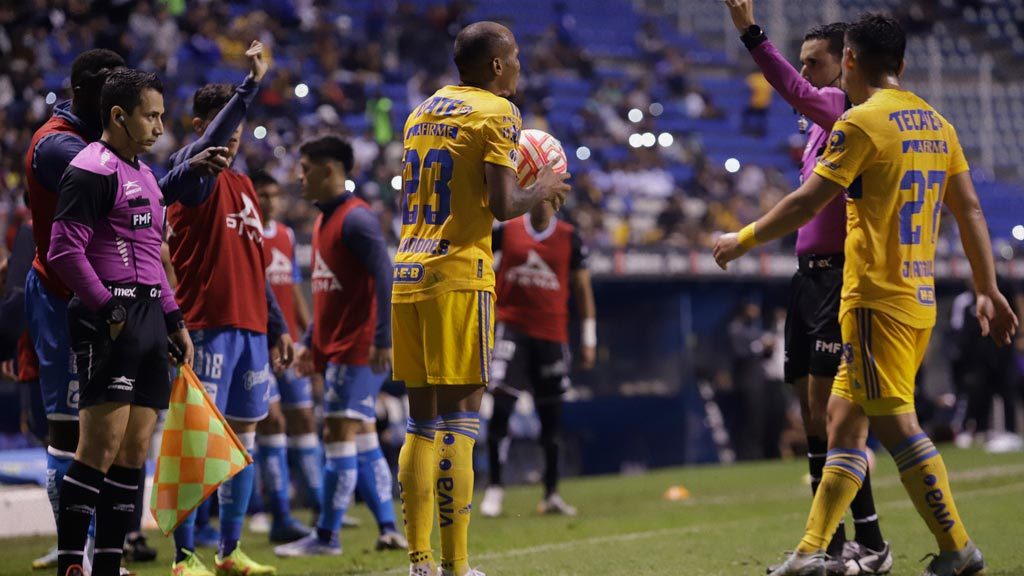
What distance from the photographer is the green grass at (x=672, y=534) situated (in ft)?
20.4

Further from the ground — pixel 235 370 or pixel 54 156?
pixel 54 156

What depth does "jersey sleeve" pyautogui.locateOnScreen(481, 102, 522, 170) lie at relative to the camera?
481 cm

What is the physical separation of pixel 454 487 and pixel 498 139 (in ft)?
4.38

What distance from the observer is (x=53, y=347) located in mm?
5766

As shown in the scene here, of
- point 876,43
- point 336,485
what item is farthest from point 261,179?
point 876,43

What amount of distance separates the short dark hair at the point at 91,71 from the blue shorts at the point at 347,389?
236 centimetres

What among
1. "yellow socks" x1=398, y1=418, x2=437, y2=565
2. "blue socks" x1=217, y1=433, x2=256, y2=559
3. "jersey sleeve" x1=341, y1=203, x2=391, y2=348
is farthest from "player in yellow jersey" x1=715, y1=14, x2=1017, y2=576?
"blue socks" x1=217, y1=433, x2=256, y2=559

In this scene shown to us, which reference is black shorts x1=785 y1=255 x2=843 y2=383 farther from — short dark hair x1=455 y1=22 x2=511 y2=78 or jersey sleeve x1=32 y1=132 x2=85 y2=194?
jersey sleeve x1=32 y1=132 x2=85 y2=194

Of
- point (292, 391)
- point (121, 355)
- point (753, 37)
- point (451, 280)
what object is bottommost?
point (292, 391)

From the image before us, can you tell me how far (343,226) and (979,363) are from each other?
10.9 metres

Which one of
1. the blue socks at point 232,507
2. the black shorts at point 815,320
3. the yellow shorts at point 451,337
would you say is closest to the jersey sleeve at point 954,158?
the black shorts at point 815,320

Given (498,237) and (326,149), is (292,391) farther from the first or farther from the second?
(498,237)

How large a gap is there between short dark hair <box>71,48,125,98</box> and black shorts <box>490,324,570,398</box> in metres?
4.64

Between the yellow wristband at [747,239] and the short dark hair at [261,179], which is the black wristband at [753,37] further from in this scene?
the short dark hair at [261,179]
